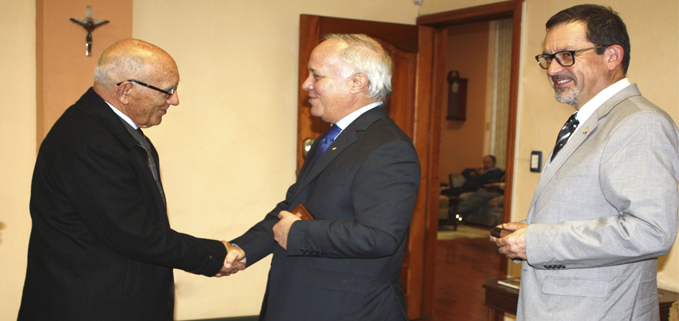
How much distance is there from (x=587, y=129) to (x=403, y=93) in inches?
101

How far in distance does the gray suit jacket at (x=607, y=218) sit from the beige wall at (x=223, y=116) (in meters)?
1.71

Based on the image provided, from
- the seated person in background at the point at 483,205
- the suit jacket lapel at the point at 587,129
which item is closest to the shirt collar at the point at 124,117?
the suit jacket lapel at the point at 587,129

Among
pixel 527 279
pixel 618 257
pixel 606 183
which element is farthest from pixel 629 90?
pixel 527 279

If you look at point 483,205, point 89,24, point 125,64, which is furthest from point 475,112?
point 125,64

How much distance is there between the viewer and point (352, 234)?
5.38 feet

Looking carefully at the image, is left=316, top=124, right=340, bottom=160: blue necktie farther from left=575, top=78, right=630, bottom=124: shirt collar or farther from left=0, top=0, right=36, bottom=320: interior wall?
Result: left=0, top=0, right=36, bottom=320: interior wall

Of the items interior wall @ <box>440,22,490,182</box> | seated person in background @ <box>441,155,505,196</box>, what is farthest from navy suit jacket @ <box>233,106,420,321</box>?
interior wall @ <box>440,22,490,182</box>

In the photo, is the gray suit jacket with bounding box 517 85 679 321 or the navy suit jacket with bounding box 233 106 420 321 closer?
the gray suit jacket with bounding box 517 85 679 321

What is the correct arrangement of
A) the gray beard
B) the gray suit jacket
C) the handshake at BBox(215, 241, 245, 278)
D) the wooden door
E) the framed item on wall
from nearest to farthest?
the gray suit jacket < the gray beard < the handshake at BBox(215, 241, 245, 278) < the wooden door < the framed item on wall

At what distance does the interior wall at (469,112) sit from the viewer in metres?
11.9

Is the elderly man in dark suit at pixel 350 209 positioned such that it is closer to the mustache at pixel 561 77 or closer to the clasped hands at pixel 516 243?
the clasped hands at pixel 516 243

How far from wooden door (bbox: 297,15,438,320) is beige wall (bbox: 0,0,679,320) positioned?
23 centimetres

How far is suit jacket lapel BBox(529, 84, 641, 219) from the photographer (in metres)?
1.61

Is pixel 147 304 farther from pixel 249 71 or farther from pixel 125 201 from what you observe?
pixel 249 71
